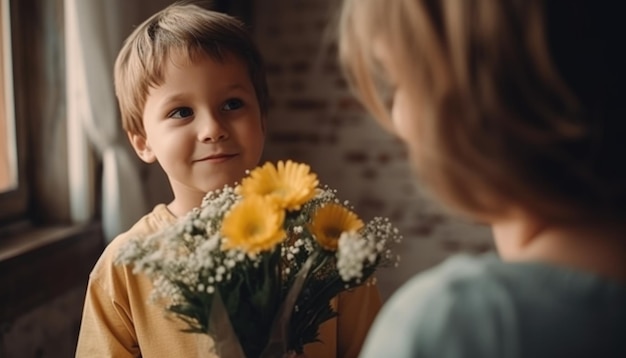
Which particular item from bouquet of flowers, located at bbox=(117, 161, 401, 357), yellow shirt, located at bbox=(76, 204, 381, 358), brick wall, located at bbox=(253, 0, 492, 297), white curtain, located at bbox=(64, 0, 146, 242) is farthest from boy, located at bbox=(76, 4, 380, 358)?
brick wall, located at bbox=(253, 0, 492, 297)

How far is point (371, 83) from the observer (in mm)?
688

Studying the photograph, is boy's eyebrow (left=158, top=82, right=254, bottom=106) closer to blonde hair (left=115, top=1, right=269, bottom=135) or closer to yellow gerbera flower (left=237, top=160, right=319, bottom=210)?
blonde hair (left=115, top=1, right=269, bottom=135)

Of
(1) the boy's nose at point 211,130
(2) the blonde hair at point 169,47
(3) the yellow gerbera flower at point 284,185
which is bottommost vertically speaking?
(3) the yellow gerbera flower at point 284,185

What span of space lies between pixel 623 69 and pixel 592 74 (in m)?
0.03

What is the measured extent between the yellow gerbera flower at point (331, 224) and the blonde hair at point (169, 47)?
34cm

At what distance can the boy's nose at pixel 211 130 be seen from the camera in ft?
3.44

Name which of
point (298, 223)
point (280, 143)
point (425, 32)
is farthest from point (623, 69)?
point (280, 143)

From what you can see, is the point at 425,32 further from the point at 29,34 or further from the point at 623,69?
the point at 29,34

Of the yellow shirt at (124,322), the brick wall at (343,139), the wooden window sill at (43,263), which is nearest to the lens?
the yellow shirt at (124,322)

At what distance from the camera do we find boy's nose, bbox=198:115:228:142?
3.44ft

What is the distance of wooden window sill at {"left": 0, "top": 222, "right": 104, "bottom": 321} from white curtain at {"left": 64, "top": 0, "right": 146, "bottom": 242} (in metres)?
0.08

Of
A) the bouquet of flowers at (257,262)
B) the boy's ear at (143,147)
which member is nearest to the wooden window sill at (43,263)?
the boy's ear at (143,147)

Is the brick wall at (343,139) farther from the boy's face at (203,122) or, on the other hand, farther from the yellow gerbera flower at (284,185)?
the yellow gerbera flower at (284,185)

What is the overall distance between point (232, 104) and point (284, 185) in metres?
0.30
